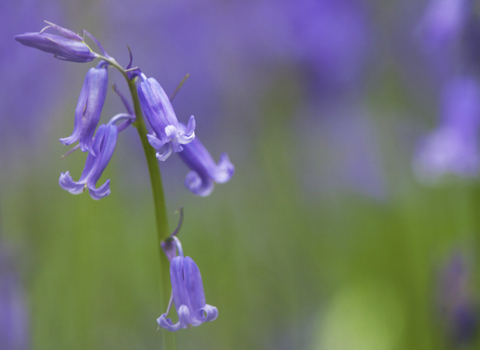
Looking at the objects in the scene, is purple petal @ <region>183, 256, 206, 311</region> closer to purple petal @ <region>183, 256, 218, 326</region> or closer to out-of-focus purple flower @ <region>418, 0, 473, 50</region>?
purple petal @ <region>183, 256, 218, 326</region>

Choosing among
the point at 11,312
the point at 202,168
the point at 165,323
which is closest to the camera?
the point at 165,323

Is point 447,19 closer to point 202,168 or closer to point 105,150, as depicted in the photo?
point 202,168

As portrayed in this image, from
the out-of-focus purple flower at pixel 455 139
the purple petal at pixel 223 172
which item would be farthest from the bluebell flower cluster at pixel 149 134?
the out-of-focus purple flower at pixel 455 139

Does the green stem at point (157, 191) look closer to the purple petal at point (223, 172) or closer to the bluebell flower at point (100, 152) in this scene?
the bluebell flower at point (100, 152)

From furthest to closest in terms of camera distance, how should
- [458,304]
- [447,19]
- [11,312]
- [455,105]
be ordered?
1. [455,105]
2. [447,19]
3. [458,304]
4. [11,312]

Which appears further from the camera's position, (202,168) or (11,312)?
(11,312)

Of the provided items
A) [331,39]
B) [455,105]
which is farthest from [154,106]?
[331,39]

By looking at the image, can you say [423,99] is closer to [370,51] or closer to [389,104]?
[389,104]

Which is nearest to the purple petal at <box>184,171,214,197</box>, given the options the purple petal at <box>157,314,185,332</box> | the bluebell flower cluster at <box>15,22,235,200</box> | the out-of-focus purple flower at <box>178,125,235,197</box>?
the out-of-focus purple flower at <box>178,125,235,197</box>
